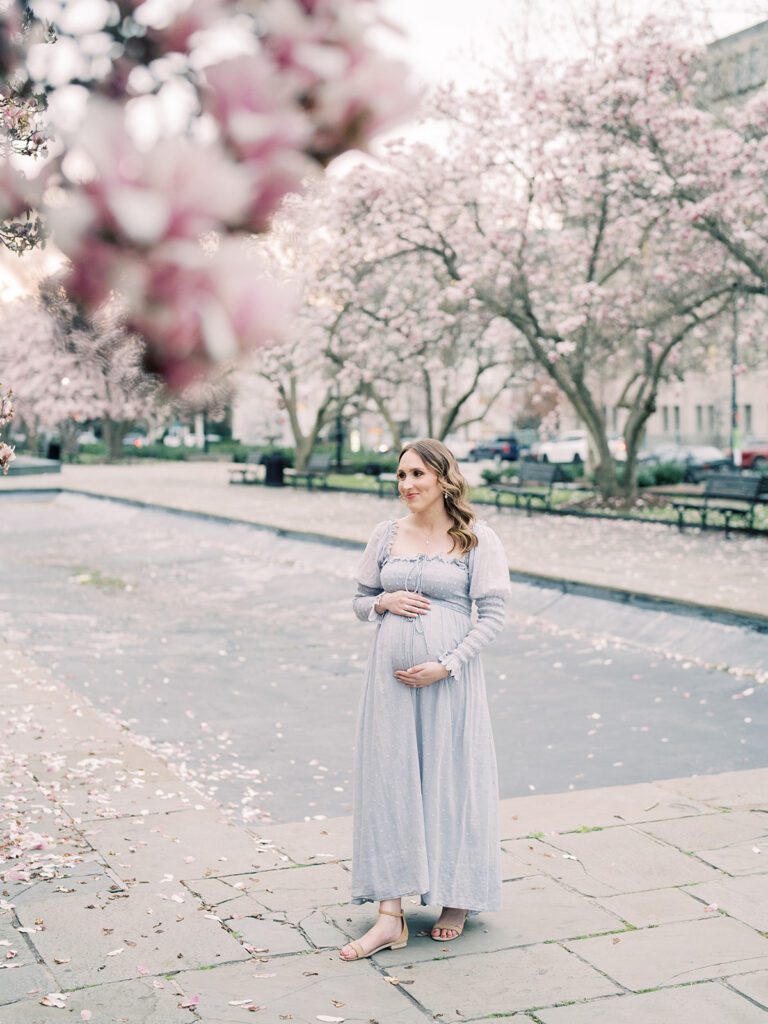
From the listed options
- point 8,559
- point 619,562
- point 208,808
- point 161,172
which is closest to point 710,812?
point 208,808

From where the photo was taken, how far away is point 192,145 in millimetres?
1298

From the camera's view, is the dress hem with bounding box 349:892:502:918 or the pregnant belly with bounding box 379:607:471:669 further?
the pregnant belly with bounding box 379:607:471:669

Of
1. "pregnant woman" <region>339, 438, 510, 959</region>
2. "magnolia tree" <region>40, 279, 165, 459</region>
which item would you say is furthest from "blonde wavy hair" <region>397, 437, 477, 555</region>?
"magnolia tree" <region>40, 279, 165, 459</region>

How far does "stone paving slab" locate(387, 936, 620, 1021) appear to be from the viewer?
4.44 metres

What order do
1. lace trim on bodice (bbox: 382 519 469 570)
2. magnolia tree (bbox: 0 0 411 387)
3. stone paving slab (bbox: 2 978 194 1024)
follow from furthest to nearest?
1. lace trim on bodice (bbox: 382 519 469 570)
2. stone paving slab (bbox: 2 978 194 1024)
3. magnolia tree (bbox: 0 0 411 387)

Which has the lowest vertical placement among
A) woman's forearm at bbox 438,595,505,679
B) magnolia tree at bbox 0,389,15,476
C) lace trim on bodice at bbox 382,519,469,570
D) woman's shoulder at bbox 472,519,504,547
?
woman's forearm at bbox 438,595,505,679

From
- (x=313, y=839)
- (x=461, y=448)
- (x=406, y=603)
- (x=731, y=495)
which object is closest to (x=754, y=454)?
(x=461, y=448)

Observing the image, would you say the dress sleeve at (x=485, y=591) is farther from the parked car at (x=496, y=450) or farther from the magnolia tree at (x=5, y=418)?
the parked car at (x=496, y=450)

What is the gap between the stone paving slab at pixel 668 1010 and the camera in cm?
429

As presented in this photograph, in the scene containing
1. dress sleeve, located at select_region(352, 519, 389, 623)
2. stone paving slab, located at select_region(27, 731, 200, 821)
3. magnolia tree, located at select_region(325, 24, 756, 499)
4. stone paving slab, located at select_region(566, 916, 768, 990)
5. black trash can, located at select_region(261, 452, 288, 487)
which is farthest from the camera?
black trash can, located at select_region(261, 452, 288, 487)

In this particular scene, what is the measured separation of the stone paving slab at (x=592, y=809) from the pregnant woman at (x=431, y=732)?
4.16 ft

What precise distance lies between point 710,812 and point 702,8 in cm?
1982

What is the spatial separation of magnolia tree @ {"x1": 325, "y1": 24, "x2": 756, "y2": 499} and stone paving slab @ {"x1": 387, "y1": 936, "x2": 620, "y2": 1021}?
19.7m

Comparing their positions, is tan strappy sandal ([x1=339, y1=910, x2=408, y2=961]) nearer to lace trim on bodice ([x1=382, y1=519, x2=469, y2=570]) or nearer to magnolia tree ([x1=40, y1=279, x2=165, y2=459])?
lace trim on bodice ([x1=382, y1=519, x2=469, y2=570])
